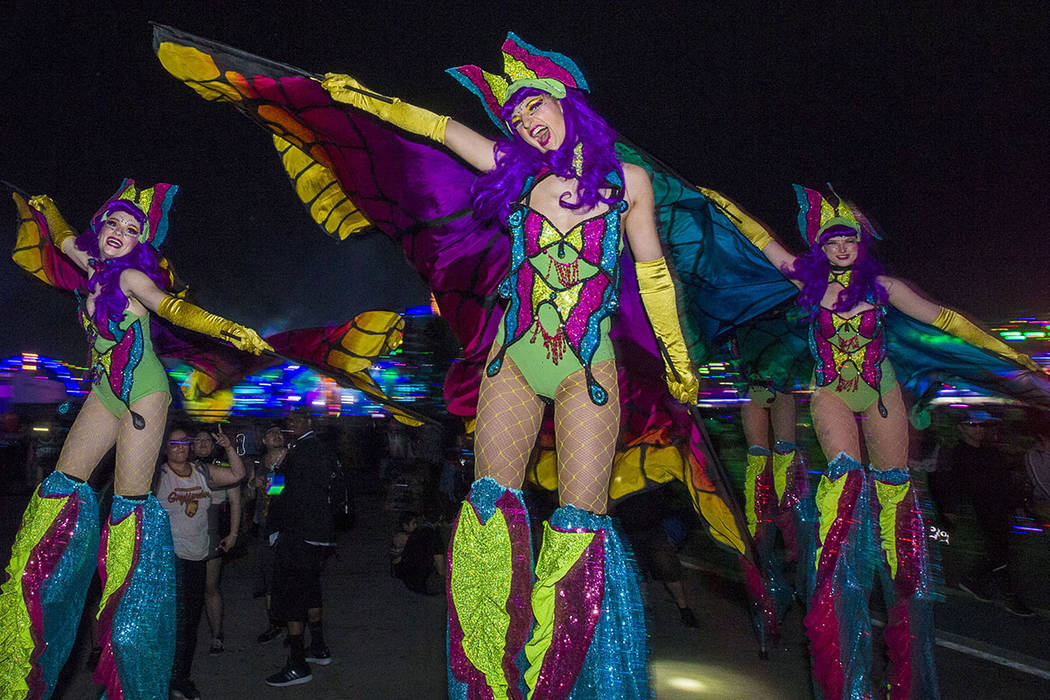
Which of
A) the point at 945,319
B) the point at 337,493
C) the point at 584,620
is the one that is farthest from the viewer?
the point at 337,493

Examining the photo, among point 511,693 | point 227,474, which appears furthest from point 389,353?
point 511,693

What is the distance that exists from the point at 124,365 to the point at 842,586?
3.27 meters

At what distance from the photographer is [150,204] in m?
3.73

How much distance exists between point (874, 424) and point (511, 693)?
8.56 ft

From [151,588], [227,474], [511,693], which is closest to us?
[511,693]

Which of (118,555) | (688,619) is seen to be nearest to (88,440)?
(118,555)

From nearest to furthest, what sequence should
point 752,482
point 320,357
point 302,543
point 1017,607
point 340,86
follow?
1. point 340,86
2. point 320,357
3. point 302,543
4. point 752,482
5. point 1017,607

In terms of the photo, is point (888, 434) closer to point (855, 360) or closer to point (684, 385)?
point (855, 360)

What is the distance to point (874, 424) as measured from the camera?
13.8ft

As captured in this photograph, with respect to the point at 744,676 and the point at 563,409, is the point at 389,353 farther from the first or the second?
the point at 744,676

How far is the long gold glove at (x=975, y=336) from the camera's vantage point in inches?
155

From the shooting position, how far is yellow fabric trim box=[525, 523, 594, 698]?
2.45m

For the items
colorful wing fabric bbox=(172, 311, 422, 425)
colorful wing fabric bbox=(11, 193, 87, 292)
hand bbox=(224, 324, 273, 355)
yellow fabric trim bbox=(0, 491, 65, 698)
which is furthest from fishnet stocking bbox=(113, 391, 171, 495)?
colorful wing fabric bbox=(11, 193, 87, 292)

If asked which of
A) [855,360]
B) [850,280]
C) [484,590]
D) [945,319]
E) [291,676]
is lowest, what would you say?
[291,676]
